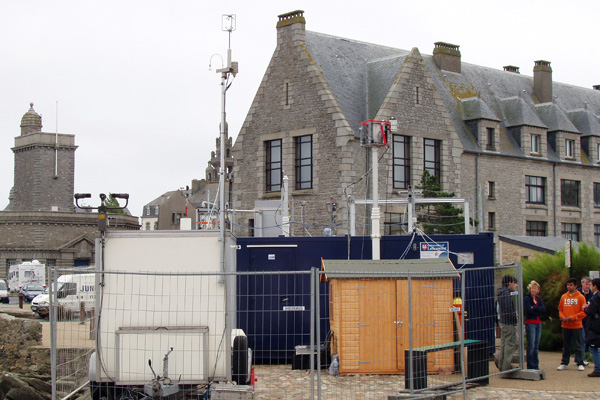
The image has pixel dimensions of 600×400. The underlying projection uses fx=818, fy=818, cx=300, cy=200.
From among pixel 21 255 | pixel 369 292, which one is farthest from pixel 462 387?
pixel 21 255

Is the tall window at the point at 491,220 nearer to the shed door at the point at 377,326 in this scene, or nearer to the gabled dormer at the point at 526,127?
the gabled dormer at the point at 526,127

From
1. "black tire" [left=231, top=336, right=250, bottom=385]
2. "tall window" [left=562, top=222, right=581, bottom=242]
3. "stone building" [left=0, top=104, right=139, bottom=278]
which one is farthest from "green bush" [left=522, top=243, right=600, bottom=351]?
"stone building" [left=0, top=104, right=139, bottom=278]

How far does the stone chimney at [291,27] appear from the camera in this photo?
35125 mm

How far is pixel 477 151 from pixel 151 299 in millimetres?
29927

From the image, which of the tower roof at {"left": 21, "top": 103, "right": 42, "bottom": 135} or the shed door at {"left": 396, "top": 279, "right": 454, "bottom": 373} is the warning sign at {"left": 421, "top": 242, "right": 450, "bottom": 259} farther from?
the tower roof at {"left": 21, "top": 103, "right": 42, "bottom": 135}

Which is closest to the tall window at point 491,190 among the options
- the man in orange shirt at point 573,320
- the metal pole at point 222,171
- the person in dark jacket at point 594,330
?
the man in orange shirt at point 573,320

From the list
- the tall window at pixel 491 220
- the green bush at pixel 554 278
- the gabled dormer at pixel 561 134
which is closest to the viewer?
the green bush at pixel 554 278

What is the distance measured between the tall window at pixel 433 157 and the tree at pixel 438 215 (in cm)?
192

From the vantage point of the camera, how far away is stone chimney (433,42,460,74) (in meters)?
43.4

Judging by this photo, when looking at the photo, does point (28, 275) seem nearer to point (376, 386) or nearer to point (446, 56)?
point (446, 56)

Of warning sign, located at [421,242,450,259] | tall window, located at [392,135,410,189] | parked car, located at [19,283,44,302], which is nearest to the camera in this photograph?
warning sign, located at [421,242,450,259]

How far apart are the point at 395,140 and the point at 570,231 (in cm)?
1563

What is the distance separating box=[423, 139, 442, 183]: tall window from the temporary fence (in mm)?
19728

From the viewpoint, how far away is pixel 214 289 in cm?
1145
